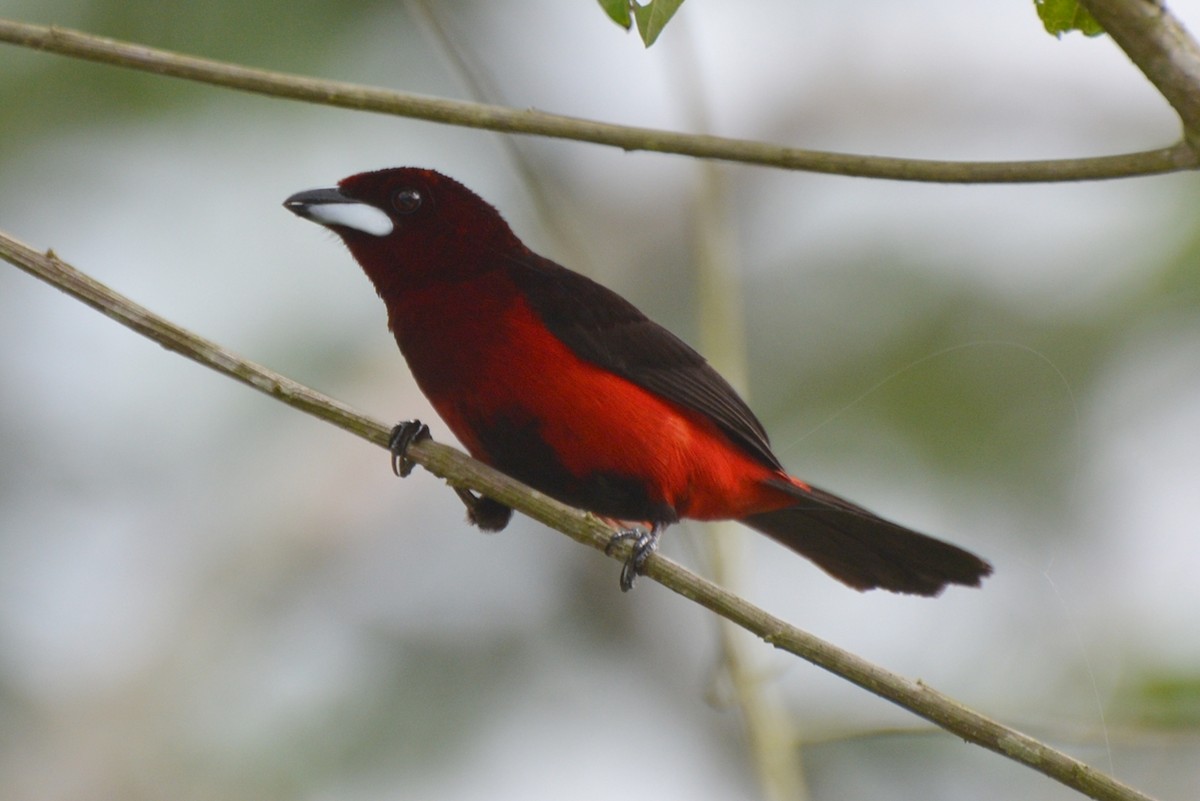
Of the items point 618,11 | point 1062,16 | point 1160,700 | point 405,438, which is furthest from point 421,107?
point 1160,700

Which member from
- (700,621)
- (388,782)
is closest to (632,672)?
(700,621)

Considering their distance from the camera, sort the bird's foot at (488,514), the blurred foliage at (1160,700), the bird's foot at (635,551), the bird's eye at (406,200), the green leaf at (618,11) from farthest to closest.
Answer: the blurred foliage at (1160,700)
the bird's eye at (406,200)
the bird's foot at (488,514)
the bird's foot at (635,551)
the green leaf at (618,11)

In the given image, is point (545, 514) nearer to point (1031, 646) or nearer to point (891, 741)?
point (1031, 646)

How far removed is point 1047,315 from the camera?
658 centimetres

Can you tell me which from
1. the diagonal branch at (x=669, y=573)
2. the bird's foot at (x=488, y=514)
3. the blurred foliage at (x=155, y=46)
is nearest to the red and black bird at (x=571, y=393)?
the bird's foot at (x=488, y=514)

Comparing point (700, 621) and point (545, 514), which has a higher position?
point (700, 621)

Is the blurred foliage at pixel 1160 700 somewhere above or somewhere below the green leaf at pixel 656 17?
above

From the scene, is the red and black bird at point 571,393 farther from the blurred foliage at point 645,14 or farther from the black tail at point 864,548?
the blurred foliage at point 645,14

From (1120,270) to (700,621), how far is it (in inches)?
103

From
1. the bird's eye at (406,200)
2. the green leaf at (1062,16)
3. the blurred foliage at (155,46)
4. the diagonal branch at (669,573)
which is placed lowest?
the diagonal branch at (669,573)

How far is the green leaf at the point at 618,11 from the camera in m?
2.61

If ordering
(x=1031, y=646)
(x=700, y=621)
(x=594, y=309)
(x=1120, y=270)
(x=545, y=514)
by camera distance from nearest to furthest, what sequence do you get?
(x=545, y=514)
(x=594, y=309)
(x=1031, y=646)
(x=1120, y=270)
(x=700, y=621)

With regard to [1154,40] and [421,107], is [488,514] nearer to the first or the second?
[421,107]

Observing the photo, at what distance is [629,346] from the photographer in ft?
12.6
